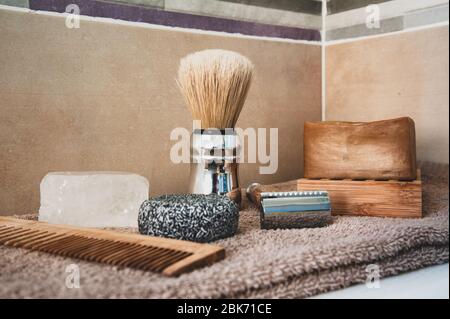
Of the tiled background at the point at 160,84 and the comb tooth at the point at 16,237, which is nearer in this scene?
the comb tooth at the point at 16,237

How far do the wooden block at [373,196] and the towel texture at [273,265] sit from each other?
25mm

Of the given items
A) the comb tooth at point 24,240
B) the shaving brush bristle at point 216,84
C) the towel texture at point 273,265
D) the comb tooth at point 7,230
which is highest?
the shaving brush bristle at point 216,84

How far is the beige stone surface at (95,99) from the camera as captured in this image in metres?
0.75

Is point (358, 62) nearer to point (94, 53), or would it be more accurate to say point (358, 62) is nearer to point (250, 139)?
point (250, 139)

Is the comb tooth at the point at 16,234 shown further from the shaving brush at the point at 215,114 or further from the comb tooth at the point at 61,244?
the shaving brush at the point at 215,114

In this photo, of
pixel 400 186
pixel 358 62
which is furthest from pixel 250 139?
pixel 400 186

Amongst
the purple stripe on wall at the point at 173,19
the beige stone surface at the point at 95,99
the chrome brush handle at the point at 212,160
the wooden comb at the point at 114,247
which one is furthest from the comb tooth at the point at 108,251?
the purple stripe on wall at the point at 173,19

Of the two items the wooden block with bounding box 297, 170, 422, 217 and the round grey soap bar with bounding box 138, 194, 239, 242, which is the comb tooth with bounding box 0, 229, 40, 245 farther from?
the wooden block with bounding box 297, 170, 422, 217

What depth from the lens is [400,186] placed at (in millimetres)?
668

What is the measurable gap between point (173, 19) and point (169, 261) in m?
0.55

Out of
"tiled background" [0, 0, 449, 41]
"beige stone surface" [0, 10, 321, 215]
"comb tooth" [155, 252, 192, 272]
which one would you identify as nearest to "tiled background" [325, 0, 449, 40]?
"tiled background" [0, 0, 449, 41]

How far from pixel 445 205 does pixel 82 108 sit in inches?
22.1

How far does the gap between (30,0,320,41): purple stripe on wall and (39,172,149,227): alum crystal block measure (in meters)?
0.29

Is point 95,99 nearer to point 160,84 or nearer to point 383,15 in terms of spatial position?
point 160,84
